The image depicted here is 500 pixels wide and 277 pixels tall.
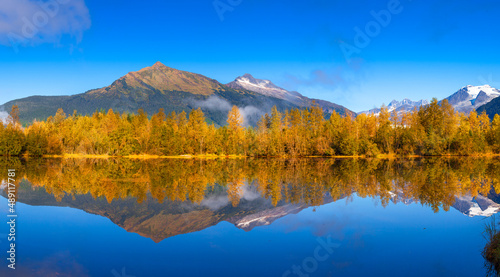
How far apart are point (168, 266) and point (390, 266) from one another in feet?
25.7

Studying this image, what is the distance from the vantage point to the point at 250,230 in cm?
1664

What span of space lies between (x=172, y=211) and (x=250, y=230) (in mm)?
5901

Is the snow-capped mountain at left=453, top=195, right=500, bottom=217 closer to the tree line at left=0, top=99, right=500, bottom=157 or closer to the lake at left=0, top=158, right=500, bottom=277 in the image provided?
the lake at left=0, top=158, right=500, bottom=277

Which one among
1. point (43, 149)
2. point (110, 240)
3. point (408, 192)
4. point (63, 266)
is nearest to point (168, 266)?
point (63, 266)

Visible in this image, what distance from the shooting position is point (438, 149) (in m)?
93.3

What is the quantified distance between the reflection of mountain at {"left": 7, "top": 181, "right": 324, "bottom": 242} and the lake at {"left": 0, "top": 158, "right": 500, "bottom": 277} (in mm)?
64

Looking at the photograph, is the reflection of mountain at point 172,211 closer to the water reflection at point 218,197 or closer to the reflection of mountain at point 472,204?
the water reflection at point 218,197

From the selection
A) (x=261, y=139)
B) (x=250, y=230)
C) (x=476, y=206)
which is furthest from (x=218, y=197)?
(x=261, y=139)

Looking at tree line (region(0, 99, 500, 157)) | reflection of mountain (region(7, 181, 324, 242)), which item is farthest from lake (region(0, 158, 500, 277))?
tree line (region(0, 99, 500, 157))

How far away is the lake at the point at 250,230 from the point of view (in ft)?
38.1

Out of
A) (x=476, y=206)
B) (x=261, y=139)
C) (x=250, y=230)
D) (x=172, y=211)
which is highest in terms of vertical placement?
(x=261, y=139)

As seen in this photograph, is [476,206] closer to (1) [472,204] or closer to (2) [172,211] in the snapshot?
(1) [472,204]

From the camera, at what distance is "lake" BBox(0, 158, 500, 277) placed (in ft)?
38.1

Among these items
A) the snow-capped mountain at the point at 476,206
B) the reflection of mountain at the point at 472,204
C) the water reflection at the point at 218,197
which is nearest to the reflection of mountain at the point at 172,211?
the water reflection at the point at 218,197
